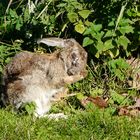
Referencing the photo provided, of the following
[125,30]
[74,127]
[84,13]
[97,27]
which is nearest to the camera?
[74,127]

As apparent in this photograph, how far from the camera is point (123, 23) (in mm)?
5227

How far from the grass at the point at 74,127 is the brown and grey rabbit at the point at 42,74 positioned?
24cm

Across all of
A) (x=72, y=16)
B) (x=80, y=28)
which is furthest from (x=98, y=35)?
(x=72, y=16)

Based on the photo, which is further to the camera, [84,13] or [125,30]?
[84,13]

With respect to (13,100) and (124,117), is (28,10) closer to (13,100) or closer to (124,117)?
(13,100)

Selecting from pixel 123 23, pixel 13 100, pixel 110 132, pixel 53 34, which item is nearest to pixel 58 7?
pixel 53 34

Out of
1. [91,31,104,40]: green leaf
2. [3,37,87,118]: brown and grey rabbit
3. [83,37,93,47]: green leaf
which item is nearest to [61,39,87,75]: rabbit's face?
[3,37,87,118]: brown and grey rabbit

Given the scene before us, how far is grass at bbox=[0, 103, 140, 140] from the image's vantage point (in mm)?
4223

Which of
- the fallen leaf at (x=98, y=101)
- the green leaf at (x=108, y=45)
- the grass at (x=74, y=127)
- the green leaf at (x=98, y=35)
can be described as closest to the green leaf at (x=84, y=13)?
the green leaf at (x=98, y=35)

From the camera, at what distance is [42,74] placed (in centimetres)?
493

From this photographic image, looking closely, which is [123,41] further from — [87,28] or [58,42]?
[58,42]

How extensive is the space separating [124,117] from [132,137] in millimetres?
452

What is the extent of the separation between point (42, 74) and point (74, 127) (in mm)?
736

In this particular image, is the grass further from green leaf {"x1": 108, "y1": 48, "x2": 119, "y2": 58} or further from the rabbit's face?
green leaf {"x1": 108, "y1": 48, "x2": 119, "y2": 58}
